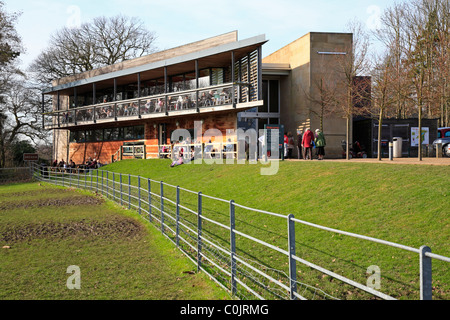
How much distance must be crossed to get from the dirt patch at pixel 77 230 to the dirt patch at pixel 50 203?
5172 millimetres

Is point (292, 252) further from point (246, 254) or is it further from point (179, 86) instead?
point (179, 86)

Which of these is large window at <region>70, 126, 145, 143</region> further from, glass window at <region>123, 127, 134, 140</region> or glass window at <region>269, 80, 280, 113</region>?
glass window at <region>269, 80, 280, 113</region>

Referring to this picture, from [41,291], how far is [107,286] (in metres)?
0.99

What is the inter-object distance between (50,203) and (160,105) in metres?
14.3

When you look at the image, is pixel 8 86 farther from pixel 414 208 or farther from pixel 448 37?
pixel 414 208

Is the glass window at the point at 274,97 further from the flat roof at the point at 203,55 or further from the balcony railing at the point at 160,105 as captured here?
the balcony railing at the point at 160,105

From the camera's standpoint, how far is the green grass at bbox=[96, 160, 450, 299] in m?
7.50

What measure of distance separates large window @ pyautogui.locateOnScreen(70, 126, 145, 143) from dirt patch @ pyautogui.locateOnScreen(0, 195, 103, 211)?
56.7 feet

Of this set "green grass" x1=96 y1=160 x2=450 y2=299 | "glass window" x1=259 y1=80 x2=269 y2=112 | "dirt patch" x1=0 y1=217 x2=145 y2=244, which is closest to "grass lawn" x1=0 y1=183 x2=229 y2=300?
"dirt patch" x1=0 y1=217 x2=145 y2=244

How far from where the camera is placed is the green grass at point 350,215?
7504 mm

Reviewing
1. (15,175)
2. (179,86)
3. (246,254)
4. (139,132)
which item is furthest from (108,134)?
(246,254)

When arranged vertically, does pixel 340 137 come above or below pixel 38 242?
above

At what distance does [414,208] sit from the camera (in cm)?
1005
